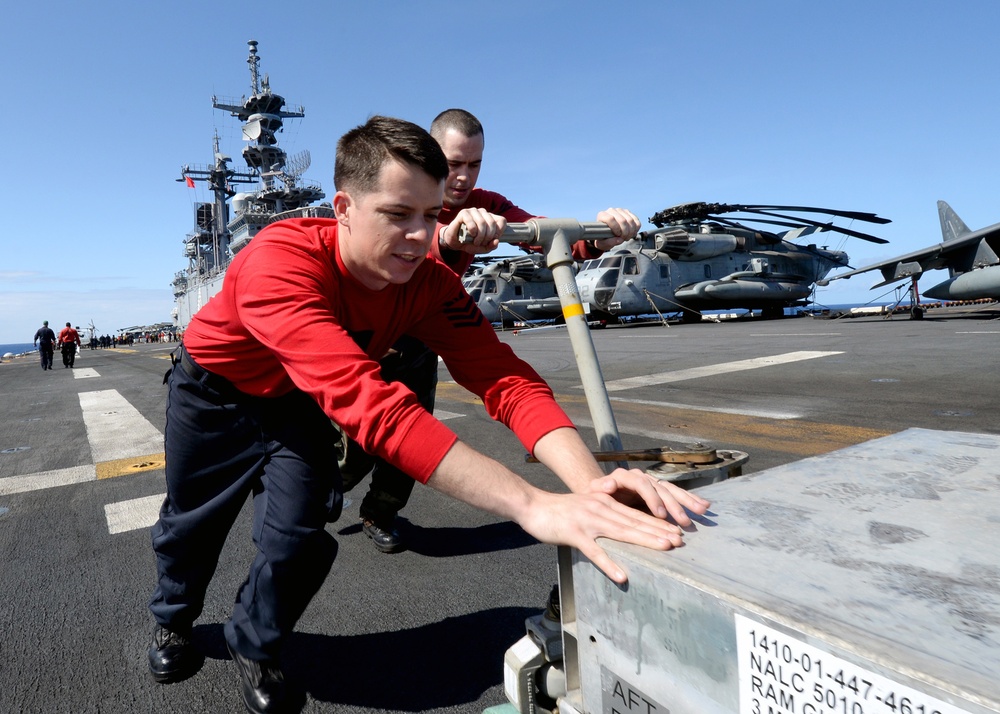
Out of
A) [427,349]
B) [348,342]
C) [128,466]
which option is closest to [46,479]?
[128,466]

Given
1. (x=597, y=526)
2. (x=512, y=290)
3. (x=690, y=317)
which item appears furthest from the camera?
(x=512, y=290)

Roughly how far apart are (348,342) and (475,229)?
481 millimetres

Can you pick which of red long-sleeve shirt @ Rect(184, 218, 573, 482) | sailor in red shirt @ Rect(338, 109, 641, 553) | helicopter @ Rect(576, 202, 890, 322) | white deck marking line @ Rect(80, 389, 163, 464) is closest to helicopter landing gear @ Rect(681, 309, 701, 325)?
Answer: helicopter @ Rect(576, 202, 890, 322)

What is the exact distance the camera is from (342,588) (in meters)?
2.55

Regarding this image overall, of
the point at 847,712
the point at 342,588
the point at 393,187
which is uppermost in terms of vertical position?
the point at 393,187

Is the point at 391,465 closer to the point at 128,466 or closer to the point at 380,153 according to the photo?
the point at 380,153

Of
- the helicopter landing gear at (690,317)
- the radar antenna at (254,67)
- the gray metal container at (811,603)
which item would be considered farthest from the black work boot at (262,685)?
the radar antenna at (254,67)

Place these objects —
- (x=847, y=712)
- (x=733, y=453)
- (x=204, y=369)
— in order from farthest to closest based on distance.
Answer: (x=204, y=369) → (x=733, y=453) → (x=847, y=712)

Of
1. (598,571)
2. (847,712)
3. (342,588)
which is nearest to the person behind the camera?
(847,712)

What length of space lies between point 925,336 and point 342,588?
11.7 metres

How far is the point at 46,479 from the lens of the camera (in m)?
4.51

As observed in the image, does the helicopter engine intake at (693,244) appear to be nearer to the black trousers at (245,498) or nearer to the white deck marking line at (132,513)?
the white deck marking line at (132,513)

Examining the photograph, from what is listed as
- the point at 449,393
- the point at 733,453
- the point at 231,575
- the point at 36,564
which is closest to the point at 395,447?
the point at 733,453

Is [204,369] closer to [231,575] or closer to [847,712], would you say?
[231,575]
